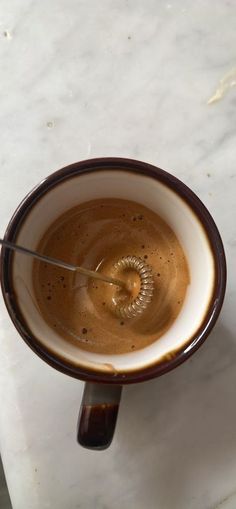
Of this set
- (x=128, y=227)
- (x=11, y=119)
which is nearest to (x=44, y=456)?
(x=128, y=227)

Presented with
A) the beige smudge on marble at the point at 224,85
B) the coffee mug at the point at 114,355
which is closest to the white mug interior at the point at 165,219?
the coffee mug at the point at 114,355

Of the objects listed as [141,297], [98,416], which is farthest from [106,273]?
[98,416]

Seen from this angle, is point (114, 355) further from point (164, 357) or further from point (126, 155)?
point (126, 155)

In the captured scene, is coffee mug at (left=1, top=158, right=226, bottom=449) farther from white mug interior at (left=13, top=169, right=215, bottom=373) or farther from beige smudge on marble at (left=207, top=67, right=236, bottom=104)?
beige smudge on marble at (left=207, top=67, right=236, bottom=104)

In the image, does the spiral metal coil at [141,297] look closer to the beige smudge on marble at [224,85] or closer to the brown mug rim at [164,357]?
the brown mug rim at [164,357]

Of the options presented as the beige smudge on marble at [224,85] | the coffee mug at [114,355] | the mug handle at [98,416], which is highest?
the beige smudge on marble at [224,85]

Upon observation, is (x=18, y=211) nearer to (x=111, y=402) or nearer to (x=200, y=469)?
(x=111, y=402)

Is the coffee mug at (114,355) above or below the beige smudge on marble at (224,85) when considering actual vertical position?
below
